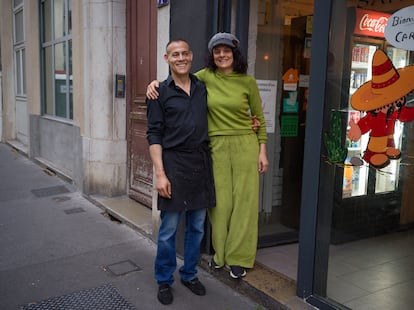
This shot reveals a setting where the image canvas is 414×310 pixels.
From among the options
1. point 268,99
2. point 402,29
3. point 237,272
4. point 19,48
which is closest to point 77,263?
point 237,272

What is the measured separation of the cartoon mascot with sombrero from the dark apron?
42.3 inches

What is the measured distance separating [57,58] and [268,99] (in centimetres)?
542

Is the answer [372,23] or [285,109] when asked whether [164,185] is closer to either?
[372,23]

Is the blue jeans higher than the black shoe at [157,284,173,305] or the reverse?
higher

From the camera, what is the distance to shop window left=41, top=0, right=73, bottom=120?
7.62 metres

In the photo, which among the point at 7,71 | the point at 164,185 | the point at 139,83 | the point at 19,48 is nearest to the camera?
the point at 164,185

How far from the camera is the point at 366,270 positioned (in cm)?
324

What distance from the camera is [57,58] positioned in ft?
26.8

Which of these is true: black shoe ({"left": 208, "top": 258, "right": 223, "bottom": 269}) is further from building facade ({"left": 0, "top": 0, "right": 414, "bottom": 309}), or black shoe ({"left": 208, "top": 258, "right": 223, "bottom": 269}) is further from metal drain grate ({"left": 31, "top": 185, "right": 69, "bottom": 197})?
metal drain grate ({"left": 31, "top": 185, "right": 69, "bottom": 197})

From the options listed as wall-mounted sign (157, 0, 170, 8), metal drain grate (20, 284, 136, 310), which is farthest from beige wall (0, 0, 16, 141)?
metal drain grate (20, 284, 136, 310)

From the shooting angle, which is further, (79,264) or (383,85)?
(79,264)

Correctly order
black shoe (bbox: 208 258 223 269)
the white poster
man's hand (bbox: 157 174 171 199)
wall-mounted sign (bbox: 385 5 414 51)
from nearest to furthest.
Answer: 1. wall-mounted sign (bbox: 385 5 414 51)
2. man's hand (bbox: 157 174 171 199)
3. black shoe (bbox: 208 258 223 269)
4. the white poster

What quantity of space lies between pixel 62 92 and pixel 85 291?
17.6 ft

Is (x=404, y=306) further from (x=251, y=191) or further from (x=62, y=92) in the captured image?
Answer: (x=62, y=92)
